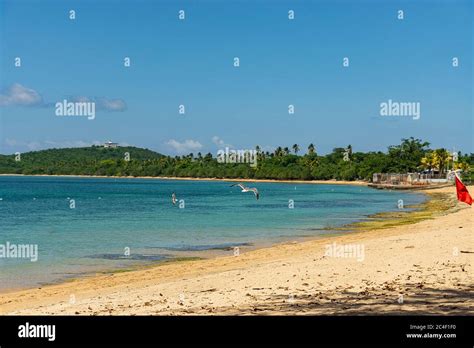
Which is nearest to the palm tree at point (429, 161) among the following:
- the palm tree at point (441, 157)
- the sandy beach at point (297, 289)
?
the palm tree at point (441, 157)

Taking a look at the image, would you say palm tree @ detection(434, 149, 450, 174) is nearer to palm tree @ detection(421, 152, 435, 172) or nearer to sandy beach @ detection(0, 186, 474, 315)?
palm tree @ detection(421, 152, 435, 172)

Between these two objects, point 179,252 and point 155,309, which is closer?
point 155,309

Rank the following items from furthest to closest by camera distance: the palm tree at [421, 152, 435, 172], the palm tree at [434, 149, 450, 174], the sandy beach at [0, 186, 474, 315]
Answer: the palm tree at [421, 152, 435, 172] → the palm tree at [434, 149, 450, 174] → the sandy beach at [0, 186, 474, 315]

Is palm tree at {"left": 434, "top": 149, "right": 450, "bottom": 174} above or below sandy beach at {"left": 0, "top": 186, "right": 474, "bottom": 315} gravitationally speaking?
above

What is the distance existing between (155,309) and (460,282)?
6661mm

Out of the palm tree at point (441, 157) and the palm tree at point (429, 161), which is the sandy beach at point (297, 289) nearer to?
the palm tree at point (441, 157)

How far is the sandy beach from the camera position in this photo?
1109 cm

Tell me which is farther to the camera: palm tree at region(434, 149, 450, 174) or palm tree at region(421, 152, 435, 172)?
palm tree at region(421, 152, 435, 172)

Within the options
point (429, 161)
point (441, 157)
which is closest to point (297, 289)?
point (441, 157)

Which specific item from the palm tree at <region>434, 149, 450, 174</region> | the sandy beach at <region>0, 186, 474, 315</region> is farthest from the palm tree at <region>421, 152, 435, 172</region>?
the sandy beach at <region>0, 186, 474, 315</region>

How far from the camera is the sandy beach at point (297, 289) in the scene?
11.1m

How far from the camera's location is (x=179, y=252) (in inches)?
1117
